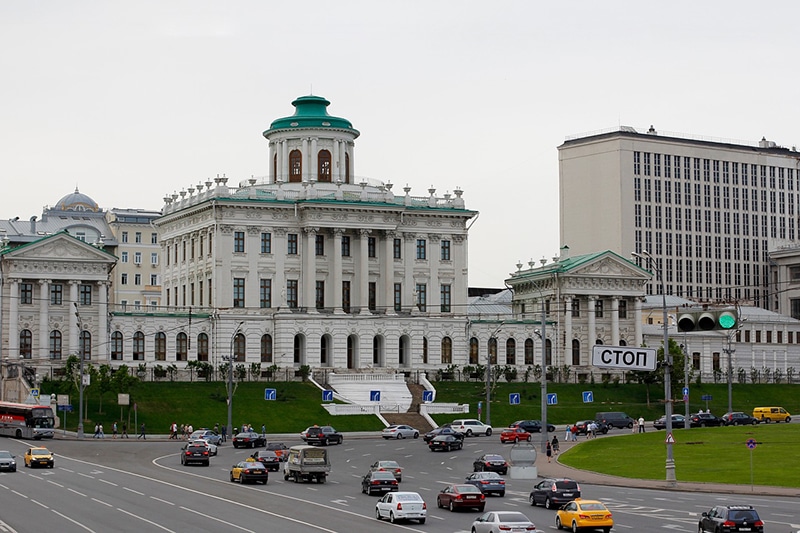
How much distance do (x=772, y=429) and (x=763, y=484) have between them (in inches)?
1417

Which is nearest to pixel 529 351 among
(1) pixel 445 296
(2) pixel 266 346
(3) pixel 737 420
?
(1) pixel 445 296

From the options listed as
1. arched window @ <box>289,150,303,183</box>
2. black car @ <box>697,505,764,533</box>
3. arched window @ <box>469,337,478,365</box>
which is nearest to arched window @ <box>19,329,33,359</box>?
arched window @ <box>289,150,303,183</box>

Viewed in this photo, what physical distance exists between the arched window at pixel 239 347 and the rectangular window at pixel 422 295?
18.9 meters

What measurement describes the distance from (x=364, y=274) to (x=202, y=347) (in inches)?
672

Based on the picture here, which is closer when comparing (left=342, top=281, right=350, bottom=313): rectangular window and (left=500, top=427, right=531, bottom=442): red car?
(left=500, top=427, right=531, bottom=442): red car

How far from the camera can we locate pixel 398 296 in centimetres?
14525

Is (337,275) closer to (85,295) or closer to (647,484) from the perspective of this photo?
(85,295)

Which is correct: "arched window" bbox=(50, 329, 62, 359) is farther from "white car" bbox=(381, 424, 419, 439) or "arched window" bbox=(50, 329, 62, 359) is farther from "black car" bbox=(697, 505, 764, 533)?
"black car" bbox=(697, 505, 764, 533)

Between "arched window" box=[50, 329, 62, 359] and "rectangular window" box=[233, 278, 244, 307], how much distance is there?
16.9 m

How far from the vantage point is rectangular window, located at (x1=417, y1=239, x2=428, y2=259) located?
147 meters

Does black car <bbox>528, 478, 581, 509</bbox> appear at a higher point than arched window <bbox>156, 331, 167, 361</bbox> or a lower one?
lower

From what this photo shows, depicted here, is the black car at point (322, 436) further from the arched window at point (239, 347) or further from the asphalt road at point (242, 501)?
the arched window at point (239, 347)

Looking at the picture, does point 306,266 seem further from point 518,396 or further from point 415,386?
point 518,396

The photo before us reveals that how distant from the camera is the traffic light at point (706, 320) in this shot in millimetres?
41531
